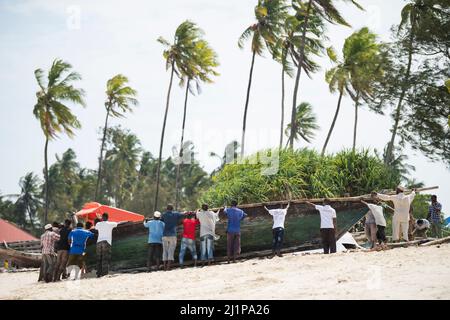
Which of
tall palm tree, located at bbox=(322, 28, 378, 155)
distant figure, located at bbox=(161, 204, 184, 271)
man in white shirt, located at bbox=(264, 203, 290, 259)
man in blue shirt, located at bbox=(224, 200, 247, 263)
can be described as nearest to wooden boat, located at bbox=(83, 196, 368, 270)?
man in white shirt, located at bbox=(264, 203, 290, 259)

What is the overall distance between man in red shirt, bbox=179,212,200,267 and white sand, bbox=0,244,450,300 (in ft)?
3.95

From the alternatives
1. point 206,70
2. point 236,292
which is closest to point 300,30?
point 206,70

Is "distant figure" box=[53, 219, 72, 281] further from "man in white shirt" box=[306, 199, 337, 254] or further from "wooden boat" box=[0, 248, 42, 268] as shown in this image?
"wooden boat" box=[0, 248, 42, 268]

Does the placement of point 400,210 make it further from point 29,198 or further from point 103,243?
point 29,198

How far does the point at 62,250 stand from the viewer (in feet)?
51.2

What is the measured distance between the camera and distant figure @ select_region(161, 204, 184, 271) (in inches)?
610

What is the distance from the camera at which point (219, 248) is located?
54.0ft

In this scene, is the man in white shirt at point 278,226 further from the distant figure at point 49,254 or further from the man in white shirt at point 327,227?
the distant figure at point 49,254

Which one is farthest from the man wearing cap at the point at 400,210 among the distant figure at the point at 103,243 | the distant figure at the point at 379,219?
the distant figure at the point at 103,243

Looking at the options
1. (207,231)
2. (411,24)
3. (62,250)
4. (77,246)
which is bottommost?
(62,250)

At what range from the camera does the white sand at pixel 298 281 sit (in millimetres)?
9547

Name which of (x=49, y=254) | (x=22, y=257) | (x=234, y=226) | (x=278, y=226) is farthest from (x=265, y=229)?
(x=22, y=257)

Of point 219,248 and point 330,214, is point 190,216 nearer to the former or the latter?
point 219,248

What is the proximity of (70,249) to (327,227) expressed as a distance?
626cm
